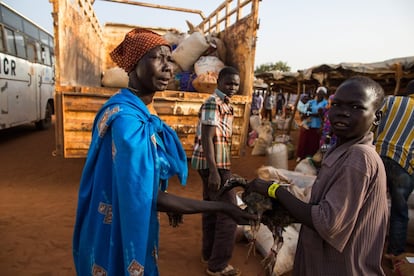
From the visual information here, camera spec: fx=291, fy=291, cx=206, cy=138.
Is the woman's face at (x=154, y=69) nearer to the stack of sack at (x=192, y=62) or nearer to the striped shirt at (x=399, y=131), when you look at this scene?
the striped shirt at (x=399, y=131)

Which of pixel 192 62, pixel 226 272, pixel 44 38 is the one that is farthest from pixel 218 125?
pixel 44 38

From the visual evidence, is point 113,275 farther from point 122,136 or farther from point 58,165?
point 58,165

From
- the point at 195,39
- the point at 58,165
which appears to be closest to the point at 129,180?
the point at 195,39

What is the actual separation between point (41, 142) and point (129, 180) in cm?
750

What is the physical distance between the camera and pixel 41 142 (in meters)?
7.37

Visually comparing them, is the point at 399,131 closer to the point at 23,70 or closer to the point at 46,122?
the point at 23,70

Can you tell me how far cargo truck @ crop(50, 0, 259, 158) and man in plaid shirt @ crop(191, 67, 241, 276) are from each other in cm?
122

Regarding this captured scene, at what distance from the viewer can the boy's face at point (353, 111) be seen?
3.36 feet

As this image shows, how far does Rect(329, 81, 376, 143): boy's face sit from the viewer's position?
103cm

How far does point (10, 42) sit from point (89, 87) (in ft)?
15.3

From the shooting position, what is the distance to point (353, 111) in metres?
1.03

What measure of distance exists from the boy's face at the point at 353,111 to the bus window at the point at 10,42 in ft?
23.5

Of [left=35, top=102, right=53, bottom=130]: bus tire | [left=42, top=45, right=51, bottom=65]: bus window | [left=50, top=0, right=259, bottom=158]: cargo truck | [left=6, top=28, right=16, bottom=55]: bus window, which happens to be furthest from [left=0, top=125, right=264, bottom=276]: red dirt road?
[left=42, top=45, right=51, bottom=65]: bus window

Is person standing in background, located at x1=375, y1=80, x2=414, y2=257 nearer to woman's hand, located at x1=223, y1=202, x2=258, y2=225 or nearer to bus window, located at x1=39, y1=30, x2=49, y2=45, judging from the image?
woman's hand, located at x1=223, y1=202, x2=258, y2=225
